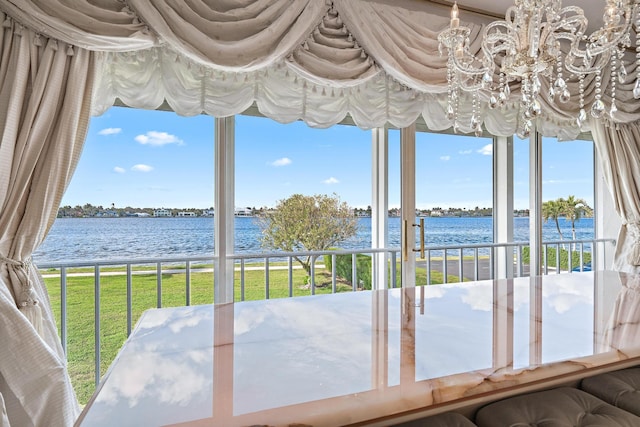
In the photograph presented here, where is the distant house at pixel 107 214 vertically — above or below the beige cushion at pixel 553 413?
above

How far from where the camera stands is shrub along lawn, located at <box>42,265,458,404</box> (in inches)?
93.3

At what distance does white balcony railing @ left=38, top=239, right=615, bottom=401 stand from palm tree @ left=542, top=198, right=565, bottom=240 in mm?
342

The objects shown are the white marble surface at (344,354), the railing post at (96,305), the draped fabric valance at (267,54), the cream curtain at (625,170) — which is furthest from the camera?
the cream curtain at (625,170)

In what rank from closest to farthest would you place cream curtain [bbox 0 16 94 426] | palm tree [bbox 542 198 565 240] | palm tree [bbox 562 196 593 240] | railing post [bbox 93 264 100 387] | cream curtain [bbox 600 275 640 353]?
1. cream curtain [bbox 600 275 640 353]
2. cream curtain [bbox 0 16 94 426]
3. railing post [bbox 93 264 100 387]
4. palm tree [bbox 542 198 565 240]
5. palm tree [bbox 562 196 593 240]

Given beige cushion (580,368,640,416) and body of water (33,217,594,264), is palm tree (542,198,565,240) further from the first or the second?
beige cushion (580,368,640,416)

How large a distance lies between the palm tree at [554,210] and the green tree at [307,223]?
1802mm

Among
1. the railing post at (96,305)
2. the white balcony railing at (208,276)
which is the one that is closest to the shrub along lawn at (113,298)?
the white balcony railing at (208,276)

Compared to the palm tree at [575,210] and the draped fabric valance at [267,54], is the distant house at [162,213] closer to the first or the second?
the draped fabric valance at [267,54]

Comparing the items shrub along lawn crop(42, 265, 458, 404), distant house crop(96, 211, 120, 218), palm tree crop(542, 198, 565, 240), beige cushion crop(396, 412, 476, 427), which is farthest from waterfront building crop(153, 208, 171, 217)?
palm tree crop(542, 198, 565, 240)

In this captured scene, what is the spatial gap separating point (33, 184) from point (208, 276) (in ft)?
3.71

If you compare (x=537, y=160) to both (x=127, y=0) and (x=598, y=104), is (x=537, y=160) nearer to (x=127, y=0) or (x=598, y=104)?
(x=598, y=104)

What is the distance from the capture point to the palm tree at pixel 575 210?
3444 millimetres

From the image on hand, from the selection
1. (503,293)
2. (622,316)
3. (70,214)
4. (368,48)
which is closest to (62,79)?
(70,214)

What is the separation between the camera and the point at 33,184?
164 cm
